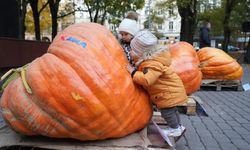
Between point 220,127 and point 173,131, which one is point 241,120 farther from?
point 173,131

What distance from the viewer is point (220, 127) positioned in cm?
581

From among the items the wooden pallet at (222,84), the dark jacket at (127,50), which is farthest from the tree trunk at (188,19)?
the dark jacket at (127,50)

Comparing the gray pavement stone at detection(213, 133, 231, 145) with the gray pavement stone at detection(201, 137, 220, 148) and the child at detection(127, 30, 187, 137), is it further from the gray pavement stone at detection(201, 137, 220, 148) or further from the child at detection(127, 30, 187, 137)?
the child at detection(127, 30, 187, 137)

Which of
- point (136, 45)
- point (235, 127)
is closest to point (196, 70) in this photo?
point (235, 127)

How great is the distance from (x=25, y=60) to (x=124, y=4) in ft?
40.5

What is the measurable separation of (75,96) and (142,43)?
972mm

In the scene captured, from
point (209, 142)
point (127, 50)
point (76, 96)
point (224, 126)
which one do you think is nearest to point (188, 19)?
point (224, 126)

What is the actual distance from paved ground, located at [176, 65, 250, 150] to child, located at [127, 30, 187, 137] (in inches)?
33.9

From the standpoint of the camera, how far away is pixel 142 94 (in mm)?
3838

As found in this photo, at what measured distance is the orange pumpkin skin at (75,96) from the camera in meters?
3.25

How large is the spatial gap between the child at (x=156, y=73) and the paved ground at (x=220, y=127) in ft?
2.82

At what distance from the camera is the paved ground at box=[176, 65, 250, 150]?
15.8ft

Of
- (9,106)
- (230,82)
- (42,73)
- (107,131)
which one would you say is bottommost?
(230,82)

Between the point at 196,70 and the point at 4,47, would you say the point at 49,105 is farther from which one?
the point at 4,47
